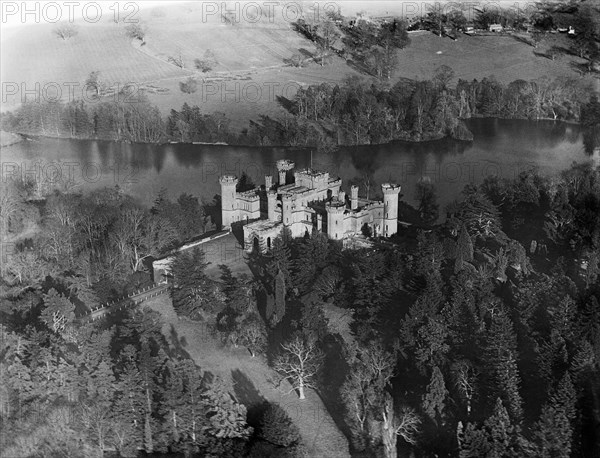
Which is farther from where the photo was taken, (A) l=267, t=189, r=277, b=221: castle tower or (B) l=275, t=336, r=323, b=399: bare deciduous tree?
(A) l=267, t=189, r=277, b=221: castle tower

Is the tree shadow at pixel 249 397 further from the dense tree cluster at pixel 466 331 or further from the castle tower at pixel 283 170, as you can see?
the castle tower at pixel 283 170

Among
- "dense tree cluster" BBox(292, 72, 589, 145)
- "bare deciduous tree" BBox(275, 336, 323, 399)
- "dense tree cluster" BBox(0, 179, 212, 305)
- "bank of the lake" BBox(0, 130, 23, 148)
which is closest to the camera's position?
"bare deciduous tree" BBox(275, 336, 323, 399)

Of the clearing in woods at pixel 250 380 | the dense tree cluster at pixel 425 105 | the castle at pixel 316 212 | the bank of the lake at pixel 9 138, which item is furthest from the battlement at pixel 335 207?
the bank of the lake at pixel 9 138

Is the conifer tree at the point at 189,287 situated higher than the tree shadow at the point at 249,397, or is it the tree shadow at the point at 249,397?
the conifer tree at the point at 189,287

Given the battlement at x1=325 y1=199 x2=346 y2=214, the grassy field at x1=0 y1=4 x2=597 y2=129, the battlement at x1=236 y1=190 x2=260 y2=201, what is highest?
the battlement at x1=325 y1=199 x2=346 y2=214

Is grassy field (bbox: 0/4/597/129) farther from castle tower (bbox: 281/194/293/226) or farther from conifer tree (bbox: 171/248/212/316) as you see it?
conifer tree (bbox: 171/248/212/316)

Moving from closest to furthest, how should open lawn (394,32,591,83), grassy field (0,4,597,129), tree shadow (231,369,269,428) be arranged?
1. tree shadow (231,369,269,428)
2. grassy field (0,4,597,129)
3. open lawn (394,32,591,83)

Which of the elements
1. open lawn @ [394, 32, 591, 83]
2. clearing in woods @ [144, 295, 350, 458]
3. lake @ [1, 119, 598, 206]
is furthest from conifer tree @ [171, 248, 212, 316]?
open lawn @ [394, 32, 591, 83]
